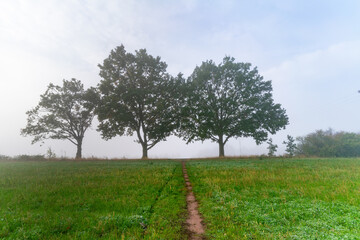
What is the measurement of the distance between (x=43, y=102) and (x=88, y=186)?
36.8 meters

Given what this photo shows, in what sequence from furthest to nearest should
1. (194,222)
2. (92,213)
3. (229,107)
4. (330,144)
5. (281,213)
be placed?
(330,144) → (229,107) → (92,213) → (281,213) → (194,222)

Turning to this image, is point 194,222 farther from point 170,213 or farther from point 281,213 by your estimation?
point 281,213

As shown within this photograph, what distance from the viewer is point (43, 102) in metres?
37.8

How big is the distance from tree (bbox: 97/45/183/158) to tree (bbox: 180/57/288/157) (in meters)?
3.63

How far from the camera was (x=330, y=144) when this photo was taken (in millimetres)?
46938

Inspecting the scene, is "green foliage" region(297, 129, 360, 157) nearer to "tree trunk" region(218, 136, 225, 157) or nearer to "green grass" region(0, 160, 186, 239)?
"tree trunk" region(218, 136, 225, 157)

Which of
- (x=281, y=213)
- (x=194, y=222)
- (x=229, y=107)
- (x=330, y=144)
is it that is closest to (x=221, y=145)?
(x=229, y=107)

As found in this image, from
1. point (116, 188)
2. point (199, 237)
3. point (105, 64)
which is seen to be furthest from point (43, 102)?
point (199, 237)

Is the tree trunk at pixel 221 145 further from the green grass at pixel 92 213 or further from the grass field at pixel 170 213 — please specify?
the green grass at pixel 92 213

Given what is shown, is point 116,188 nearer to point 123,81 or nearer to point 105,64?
point 123,81

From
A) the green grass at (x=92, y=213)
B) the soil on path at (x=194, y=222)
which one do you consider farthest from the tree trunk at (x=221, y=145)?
the soil on path at (x=194, y=222)

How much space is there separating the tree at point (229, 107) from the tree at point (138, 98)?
11.9ft

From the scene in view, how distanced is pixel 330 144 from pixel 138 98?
47.9 m

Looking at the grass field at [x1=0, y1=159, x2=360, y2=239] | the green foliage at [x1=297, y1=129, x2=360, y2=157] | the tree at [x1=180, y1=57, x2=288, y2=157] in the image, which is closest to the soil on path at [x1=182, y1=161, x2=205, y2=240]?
the grass field at [x1=0, y1=159, x2=360, y2=239]
